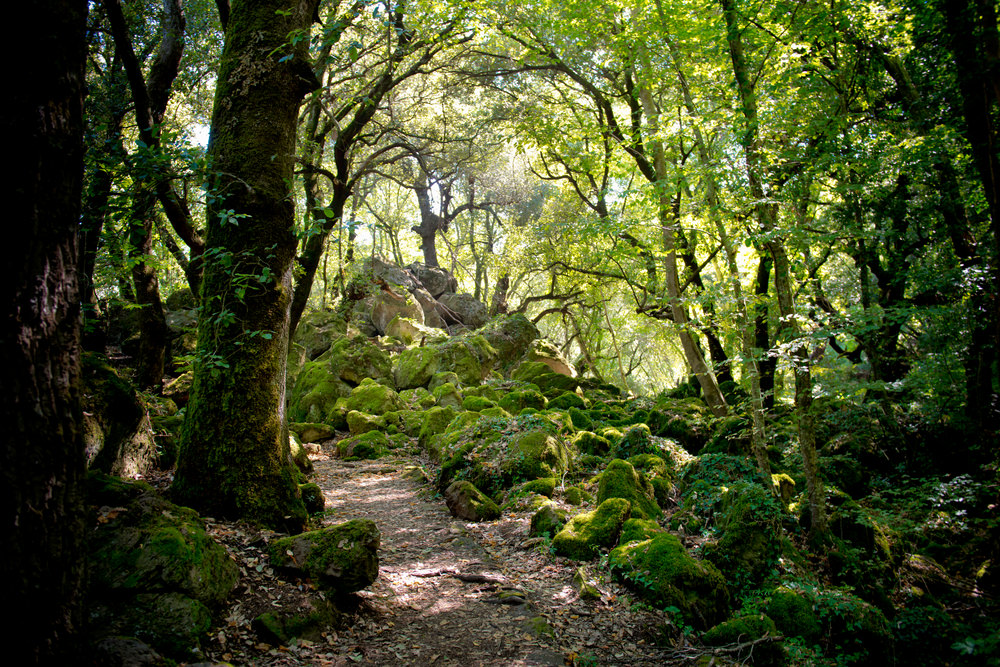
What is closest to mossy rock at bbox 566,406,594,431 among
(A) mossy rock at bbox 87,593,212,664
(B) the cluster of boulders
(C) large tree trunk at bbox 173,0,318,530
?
(B) the cluster of boulders

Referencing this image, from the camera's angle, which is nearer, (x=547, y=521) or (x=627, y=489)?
(x=547, y=521)

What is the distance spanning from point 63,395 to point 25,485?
1.11ft

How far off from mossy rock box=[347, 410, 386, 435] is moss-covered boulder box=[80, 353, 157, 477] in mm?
5413

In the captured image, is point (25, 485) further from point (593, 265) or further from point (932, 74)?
point (593, 265)

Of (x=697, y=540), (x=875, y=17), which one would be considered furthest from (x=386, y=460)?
(x=875, y=17)

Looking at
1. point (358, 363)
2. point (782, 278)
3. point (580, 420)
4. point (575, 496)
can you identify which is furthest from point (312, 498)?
point (358, 363)

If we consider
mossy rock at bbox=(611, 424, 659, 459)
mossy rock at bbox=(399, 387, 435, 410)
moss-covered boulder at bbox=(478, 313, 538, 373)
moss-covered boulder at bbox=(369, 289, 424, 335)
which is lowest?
mossy rock at bbox=(611, 424, 659, 459)

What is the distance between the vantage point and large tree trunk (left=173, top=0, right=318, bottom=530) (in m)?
4.29

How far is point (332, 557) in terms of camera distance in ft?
12.5

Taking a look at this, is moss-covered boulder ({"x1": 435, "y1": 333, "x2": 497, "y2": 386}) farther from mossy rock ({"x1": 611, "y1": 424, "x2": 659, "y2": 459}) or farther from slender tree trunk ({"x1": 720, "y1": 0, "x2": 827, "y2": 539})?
slender tree trunk ({"x1": 720, "y1": 0, "x2": 827, "y2": 539})

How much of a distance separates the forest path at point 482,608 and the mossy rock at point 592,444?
265 cm

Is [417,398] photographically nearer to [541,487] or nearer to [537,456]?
[537,456]

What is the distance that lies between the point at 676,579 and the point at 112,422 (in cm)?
515

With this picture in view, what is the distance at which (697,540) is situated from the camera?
568cm
